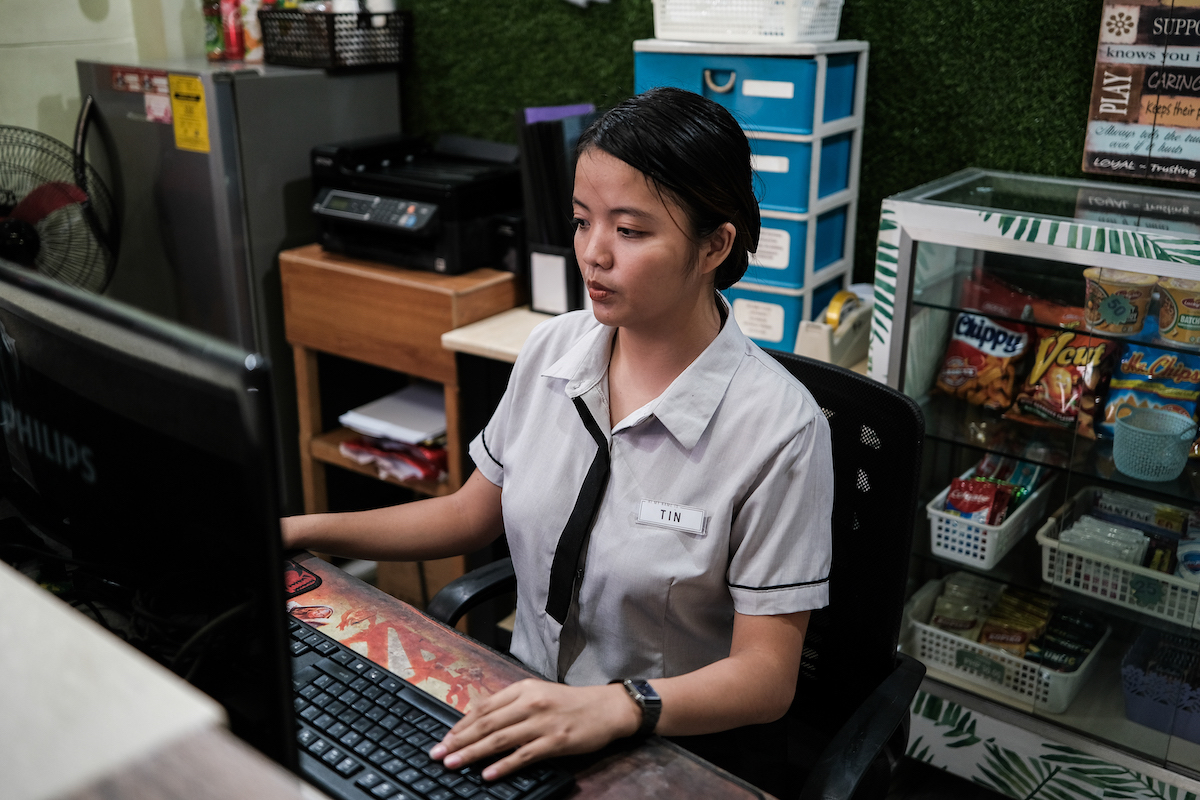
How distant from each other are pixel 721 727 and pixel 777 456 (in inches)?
11.5

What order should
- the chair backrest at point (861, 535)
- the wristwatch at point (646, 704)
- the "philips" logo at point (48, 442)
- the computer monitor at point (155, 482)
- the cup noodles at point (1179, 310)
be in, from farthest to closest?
the cup noodles at point (1179, 310)
the chair backrest at point (861, 535)
the wristwatch at point (646, 704)
the "philips" logo at point (48, 442)
the computer monitor at point (155, 482)

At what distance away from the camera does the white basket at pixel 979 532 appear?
1950 millimetres

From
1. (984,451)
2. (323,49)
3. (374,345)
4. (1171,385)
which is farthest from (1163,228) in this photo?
(323,49)

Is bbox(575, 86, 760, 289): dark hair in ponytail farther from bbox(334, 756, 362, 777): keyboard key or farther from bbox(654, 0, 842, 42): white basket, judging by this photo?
bbox(654, 0, 842, 42): white basket

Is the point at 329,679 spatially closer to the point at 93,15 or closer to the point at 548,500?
the point at 548,500

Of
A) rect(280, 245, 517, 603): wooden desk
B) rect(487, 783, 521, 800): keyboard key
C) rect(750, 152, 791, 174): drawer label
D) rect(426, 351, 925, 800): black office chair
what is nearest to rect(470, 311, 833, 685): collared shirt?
rect(426, 351, 925, 800): black office chair

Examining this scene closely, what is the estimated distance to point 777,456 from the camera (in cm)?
114

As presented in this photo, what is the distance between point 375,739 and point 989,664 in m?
1.49

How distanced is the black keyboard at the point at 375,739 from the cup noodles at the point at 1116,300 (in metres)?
1.34

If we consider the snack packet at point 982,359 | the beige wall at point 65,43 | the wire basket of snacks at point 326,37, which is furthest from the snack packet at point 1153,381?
the beige wall at point 65,43

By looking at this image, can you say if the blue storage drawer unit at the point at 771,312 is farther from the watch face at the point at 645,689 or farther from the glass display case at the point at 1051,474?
the watch face at the point at 645,689

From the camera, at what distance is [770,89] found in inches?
79.5

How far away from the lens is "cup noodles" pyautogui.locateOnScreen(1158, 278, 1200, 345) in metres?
1.67

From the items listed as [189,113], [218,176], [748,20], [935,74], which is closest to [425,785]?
[748,20]
